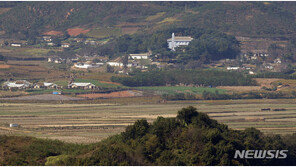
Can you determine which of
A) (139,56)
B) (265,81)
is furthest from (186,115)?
(139,56)

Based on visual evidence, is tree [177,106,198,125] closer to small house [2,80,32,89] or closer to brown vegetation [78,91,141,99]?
brown vegetation [78,91,141,99]

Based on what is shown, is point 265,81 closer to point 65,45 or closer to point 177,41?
point 177,41

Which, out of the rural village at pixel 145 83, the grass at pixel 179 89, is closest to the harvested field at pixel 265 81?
the rural village at pixel 145 83

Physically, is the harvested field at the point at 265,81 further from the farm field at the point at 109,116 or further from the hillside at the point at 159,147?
the hillside at the point at 159,147

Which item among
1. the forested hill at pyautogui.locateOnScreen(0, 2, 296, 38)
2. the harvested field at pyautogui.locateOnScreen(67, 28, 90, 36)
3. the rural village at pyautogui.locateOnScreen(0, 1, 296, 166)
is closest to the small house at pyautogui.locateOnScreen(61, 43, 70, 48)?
the rural village at pyautogui.locateOnScreen(0, 1, 296, 166)

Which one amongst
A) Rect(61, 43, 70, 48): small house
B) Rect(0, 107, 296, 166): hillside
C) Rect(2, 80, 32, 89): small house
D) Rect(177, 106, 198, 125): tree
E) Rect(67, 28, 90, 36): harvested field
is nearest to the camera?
Rect(0, 107, 296, 166): hillside

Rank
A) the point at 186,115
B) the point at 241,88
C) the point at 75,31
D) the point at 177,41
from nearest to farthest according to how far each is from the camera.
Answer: the point at 186,115
the point at 241,88
the point at 177,41
the point at 75,31
